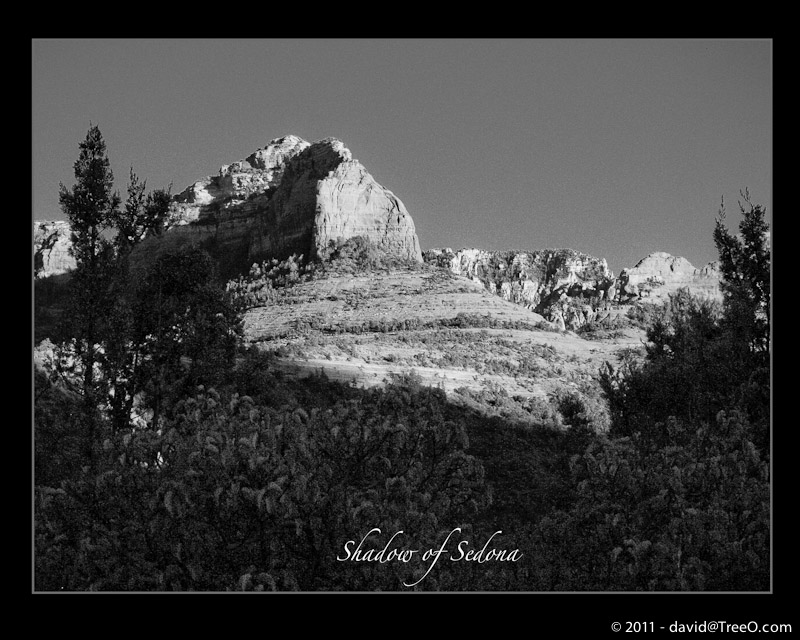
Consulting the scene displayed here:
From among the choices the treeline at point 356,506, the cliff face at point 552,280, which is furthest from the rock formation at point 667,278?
the treeline at point 356,506

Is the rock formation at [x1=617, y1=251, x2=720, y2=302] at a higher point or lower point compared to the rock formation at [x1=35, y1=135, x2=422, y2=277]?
lower

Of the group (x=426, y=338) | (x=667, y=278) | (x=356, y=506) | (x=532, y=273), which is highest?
(x=532, y=273)

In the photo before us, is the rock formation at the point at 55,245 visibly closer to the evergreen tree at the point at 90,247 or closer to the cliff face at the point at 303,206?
the evergreen tree at the point at 90,247

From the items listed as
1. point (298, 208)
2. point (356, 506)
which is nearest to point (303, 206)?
point (298, 208)

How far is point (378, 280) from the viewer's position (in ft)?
129

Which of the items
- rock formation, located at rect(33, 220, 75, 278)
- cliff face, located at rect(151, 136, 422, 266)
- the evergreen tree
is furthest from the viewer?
cliff face, located at rect(151, 136, 422, 266)

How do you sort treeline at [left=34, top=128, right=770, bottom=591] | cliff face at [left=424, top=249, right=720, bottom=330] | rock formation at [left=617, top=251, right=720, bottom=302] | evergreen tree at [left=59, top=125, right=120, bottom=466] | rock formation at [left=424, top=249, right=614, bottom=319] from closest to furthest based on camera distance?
treeline at [left=34, top=128, right=770, bottom=591], evergreen tree at [left=59, top=125, right=120, bottom=466], rock formation at [left=617, top=251, right=720, bottom=302], cliff face at [left=424, top=249, right=720, bottom=330], rock formation at [left=424, top=249, right=614, bottom=319]

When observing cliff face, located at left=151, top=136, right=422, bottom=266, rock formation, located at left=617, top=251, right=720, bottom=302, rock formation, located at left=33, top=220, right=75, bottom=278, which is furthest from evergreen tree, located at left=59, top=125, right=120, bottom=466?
cliff face, located at left=151, top=136, right=422, bottom=266

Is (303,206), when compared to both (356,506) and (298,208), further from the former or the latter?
(356,506)

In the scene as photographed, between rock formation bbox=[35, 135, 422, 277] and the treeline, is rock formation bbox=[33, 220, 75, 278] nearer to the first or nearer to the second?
the treeline

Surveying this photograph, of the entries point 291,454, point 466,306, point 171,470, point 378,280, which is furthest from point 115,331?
point 378,280
